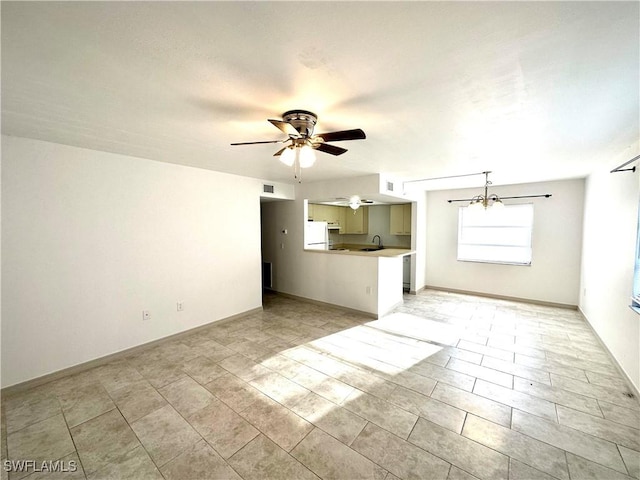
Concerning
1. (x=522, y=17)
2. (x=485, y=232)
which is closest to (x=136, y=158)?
(x=522, y=17)

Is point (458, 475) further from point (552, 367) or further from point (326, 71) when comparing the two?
point (326, 71)

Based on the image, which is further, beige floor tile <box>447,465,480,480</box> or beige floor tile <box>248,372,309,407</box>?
beige floor tile <box>248,372,309,407</box>

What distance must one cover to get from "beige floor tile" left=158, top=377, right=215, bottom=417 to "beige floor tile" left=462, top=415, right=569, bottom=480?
7.21ft

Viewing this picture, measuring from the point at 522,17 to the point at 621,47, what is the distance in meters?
0.64

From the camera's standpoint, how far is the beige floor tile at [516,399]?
7.21 ft

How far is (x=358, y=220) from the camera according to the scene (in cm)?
731

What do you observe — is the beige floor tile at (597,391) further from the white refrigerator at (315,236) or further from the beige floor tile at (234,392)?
the white refrigerator at (315,236)

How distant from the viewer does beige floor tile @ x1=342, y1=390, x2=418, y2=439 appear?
2.03m

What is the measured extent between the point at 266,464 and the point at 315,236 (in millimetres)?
4387

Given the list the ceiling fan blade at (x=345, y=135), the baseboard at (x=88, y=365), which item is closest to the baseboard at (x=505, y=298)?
the baseboard at (x=88, y=365)

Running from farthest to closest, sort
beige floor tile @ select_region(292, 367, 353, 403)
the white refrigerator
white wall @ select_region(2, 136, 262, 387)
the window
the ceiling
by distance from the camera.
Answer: the white refrigerator < the window < white wall @ select_region(2, 136, 262, 387) < beige floor tile @ select_region(292, 367, 353, 403) < the ceiling

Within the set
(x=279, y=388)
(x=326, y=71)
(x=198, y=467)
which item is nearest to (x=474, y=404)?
(x=279, y=388)

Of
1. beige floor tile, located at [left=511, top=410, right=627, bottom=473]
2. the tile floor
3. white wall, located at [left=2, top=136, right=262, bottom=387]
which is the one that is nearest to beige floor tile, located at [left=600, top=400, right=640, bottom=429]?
the tile floor

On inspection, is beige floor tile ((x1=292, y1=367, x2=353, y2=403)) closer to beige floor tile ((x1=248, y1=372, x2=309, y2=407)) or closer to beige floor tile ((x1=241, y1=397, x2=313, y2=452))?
beige floor tile ((x1=248, y1=372, x2=309, y2=407))
